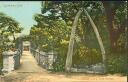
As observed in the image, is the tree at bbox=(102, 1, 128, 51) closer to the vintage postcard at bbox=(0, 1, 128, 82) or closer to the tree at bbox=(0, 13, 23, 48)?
the vintage postcard at bbox=(0, 1, 128, 82)

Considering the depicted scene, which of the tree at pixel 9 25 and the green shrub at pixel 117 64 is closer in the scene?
the green shrub at pixel 117 64

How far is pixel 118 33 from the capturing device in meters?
25.7

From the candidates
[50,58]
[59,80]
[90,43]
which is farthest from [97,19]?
[59,80]

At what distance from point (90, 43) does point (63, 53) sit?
3.75 metres

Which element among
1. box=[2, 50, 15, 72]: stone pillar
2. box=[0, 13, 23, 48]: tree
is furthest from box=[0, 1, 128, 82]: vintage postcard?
box=[0, 13, 23, 48]: tree

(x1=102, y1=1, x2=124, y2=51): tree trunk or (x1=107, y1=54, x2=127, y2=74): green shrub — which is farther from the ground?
(x1=102, y1=1, x2=124, y2=51): tree trunk

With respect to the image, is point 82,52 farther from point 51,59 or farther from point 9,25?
point 9,25

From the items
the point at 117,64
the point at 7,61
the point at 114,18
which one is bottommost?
the point at 117,64

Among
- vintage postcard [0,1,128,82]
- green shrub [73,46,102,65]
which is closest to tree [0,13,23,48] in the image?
vintage postcard [0,1,128,82]

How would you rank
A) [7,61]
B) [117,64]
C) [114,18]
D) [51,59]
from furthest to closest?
[114,18]
[51,59]
[117,64]
[7,61]

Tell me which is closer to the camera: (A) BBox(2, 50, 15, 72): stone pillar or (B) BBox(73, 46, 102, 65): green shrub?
(A) BBox(2, 50, 15, 72): stone pillar

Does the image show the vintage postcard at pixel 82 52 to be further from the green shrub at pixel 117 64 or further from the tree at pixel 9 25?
the tree at pixel 9 25

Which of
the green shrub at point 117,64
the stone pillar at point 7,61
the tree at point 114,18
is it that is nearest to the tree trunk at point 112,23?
the tree at point 114,18

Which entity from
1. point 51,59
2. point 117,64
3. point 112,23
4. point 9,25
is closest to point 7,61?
point 51,59
